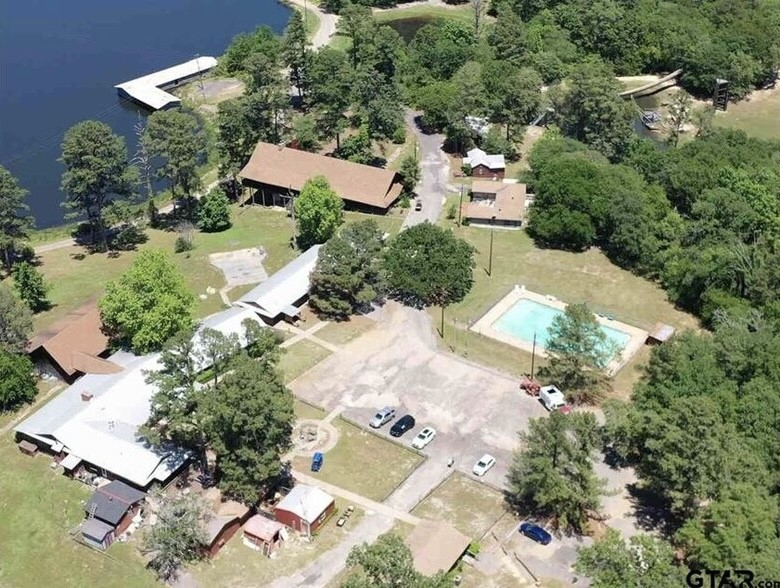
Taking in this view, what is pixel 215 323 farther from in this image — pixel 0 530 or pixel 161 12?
pixel 161 12

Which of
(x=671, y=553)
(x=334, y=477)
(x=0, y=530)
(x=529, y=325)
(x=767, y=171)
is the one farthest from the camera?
(x=767, y=171)

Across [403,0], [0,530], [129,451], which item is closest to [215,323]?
[129,451]

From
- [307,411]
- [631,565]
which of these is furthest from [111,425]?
[631,565]

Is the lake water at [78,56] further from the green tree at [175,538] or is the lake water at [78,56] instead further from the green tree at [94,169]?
the green tree at [175,538]

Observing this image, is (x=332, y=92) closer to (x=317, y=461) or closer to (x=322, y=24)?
(x=317, y=461)

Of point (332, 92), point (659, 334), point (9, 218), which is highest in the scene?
point (332, 92)
